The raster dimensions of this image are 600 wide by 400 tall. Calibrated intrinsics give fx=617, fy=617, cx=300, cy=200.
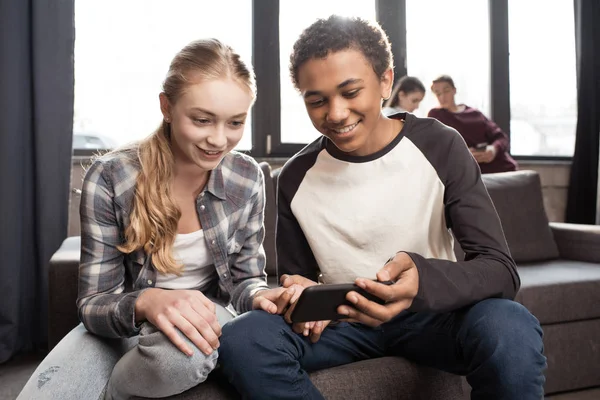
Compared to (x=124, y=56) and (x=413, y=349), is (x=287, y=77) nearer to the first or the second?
(x=124, y=56)

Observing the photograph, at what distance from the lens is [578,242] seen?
2.72 metres

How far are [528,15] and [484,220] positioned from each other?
145 inches

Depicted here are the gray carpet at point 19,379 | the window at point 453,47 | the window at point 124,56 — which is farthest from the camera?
the window at point 453,47

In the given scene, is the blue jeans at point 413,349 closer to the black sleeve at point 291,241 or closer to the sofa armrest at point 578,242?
the black sleeve at point 291,241

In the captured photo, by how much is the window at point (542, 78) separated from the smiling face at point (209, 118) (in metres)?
3.49

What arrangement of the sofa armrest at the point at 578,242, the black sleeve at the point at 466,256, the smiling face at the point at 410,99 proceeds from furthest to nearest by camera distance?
the smiling face at the point at 410,99, the sofa armrest at the point at 578,242, the black sleeve at the point at 466,256

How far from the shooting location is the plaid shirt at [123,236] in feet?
4.01

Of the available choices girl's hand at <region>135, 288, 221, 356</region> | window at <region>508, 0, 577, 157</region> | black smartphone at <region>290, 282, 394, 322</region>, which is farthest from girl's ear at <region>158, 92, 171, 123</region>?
window at <region>508, 0, 577, 157</region>

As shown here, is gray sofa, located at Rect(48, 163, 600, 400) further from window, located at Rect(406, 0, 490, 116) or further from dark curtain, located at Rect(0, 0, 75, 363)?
window, located at Rect(406, 0, 490, 116)

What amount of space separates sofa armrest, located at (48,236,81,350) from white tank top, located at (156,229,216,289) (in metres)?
0.52

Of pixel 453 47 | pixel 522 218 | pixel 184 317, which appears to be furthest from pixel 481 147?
pixel 184 317

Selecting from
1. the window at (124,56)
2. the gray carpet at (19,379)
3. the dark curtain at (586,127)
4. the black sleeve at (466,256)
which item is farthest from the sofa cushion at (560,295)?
the dark curtain at (586,127)

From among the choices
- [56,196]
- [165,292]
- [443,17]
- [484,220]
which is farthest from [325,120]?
[443,17]

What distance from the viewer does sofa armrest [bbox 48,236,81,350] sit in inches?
68.2
